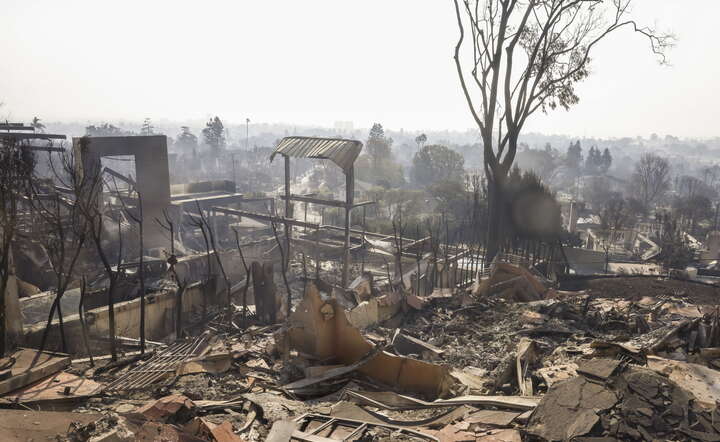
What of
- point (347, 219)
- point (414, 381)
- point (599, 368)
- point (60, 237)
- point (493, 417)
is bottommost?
point (414, 381)

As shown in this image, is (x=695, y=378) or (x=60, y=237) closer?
(x=695, y=378)

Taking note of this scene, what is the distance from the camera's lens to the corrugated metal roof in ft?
49.1

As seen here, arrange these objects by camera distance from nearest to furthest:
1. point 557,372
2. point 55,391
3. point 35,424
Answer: point 35,424
point 55,391
point 557,372

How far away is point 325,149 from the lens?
15.5 metres

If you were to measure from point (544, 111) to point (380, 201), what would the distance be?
24.5 metres

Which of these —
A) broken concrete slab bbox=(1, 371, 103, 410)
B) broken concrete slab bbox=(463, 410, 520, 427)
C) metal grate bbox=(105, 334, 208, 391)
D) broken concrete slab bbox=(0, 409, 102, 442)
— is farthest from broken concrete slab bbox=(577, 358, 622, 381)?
→ broken concrete slab bbox=(1, 371, 103, 410)

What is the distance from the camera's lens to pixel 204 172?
3319 inches

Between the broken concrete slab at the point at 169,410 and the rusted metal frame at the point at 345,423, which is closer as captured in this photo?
the rusted metal frame at the point at 345,423

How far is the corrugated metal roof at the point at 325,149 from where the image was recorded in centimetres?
1495

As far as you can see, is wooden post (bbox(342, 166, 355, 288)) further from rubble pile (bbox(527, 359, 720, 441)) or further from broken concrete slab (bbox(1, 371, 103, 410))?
rubble pile (bbox(527, 359, 720, 441))

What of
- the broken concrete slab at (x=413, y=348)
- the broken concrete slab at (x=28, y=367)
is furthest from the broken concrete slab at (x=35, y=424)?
the broken concrete slab at (x=413, y=348)

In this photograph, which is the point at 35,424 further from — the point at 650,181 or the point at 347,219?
the point at 650,181

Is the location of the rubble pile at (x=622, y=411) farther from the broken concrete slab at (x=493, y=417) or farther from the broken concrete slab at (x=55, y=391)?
the broken concrete slab at (x=55, y=391)

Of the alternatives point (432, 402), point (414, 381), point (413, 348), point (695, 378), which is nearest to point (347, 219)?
point (413, 348)
